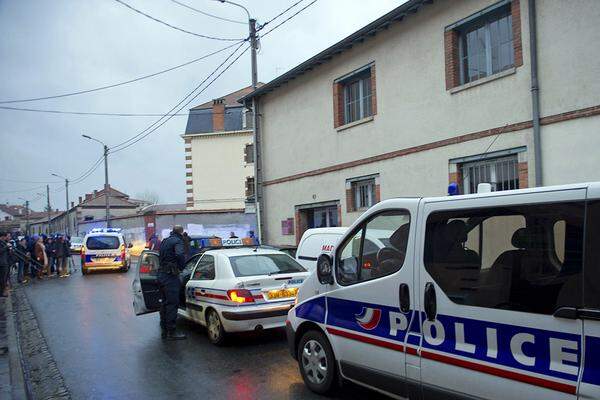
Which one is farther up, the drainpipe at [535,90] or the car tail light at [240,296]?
the drainpipe at [535,90]

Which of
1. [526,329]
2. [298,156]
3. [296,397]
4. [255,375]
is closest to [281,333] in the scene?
[255,375]

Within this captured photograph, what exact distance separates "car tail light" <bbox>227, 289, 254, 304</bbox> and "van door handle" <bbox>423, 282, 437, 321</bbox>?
3685 millimetres

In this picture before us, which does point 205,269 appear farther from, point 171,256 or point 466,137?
point 466,137

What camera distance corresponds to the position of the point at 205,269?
820cm

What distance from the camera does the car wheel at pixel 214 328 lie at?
7367 millimetres

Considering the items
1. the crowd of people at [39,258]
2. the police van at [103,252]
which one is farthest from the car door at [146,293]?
the police van at [103,252]

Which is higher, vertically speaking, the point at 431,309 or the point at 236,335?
the point at 431,309

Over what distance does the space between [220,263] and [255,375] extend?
7.21 ft

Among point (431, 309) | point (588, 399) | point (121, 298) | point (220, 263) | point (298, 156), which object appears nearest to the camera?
point (588, 399)

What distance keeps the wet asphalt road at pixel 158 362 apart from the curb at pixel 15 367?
48 cm

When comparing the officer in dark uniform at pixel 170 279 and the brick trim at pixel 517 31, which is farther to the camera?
the brick trim at pixel 517 31

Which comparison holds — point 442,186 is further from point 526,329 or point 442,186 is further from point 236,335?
point 526,329

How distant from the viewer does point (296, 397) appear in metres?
5.14

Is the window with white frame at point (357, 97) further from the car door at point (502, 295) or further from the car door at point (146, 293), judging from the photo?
the car door at point (502, 295)
